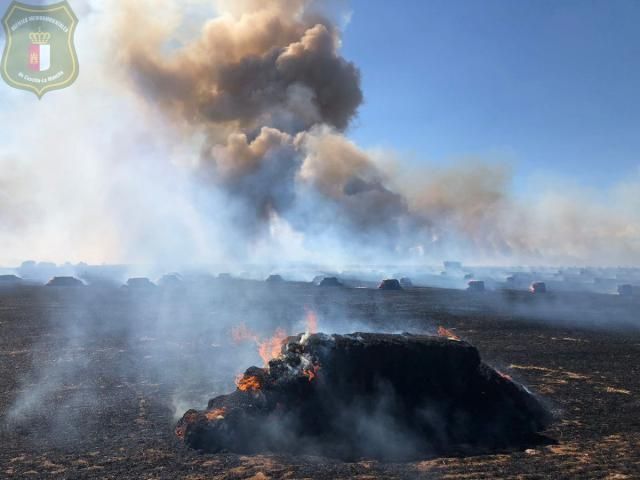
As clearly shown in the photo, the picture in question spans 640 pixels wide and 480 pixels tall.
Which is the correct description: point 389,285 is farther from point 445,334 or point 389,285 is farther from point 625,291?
point 445,334

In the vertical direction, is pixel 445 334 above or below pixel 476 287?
below

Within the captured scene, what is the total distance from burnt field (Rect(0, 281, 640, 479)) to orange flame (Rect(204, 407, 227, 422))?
114 cm

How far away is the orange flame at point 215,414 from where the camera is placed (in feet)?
47.3

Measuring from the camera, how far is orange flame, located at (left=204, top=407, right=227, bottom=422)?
47.3ft

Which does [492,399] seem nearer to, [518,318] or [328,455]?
[328,455]

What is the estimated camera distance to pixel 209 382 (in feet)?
71.7

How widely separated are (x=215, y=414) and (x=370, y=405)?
16.1 ft

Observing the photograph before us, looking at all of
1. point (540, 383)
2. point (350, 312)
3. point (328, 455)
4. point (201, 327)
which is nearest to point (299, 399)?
point (328, 455)

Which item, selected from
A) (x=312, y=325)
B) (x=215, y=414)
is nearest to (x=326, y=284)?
(x=312, y=325)

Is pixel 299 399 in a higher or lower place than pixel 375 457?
higher

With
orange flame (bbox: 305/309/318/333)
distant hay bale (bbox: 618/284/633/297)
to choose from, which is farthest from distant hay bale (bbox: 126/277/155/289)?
distant hay bale (bbox: 618/284/633/297)

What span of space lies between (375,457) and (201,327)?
91.7 ft

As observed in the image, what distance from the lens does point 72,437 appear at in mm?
14750

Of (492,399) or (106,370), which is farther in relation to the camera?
(106,370)
